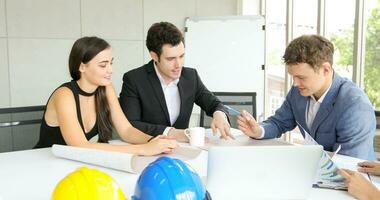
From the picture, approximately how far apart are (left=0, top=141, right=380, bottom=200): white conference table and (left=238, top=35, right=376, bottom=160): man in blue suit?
0.38 feet

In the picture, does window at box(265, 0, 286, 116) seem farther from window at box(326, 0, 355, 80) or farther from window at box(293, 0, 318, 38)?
window at box(326, 0, 355, 80)

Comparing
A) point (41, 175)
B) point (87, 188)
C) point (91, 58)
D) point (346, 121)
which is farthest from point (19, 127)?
point (346, 121)

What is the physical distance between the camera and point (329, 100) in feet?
5.79

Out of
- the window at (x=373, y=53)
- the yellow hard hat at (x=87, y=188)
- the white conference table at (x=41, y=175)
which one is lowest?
the white conference table at (x=41, y=175)

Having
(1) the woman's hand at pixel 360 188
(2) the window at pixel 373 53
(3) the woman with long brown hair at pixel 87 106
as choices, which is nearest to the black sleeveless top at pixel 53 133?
(3) the woman with long brown hair at pixel 87 106

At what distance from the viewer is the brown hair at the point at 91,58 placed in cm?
190

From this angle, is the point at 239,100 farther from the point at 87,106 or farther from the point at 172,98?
the point at 87,106

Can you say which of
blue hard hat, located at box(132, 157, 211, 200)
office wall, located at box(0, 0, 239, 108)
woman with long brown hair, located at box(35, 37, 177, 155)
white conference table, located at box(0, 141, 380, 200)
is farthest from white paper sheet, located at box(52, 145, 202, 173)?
office wall, located at box(0, 0, 239, 108)

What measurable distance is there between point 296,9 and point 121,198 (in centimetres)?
374

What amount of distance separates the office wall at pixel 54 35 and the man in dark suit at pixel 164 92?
1.64 metres

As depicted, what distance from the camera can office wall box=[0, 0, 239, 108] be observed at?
134 inches

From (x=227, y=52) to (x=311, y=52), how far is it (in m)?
2.61

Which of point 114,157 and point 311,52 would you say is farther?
point 311,52

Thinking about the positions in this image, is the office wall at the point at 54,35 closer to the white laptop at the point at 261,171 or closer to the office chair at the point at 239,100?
the office chair at the point at 239,100
